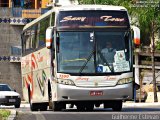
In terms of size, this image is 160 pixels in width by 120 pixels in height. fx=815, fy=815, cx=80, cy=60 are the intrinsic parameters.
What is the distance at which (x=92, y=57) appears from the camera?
89.6 feet

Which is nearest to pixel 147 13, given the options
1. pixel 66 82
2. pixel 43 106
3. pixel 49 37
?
pixel 43 106

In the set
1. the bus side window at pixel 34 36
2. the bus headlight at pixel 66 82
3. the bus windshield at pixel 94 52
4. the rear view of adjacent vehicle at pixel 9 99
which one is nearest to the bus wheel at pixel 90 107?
→ the bus headlight at pixel 66 82

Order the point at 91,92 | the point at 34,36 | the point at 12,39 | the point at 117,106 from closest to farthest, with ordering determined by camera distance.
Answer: the point at 91,92 → the point at 117,106 → the point at 34,36 → the point at 12,39

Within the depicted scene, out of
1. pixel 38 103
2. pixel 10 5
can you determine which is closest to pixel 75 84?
pixel 38 103

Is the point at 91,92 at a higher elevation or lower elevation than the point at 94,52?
lower

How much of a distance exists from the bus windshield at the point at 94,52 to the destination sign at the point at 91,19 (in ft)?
1.02

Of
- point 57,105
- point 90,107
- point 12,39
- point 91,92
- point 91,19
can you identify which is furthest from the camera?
point 12,39

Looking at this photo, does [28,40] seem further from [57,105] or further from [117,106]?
[117,106]

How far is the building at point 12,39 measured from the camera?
66.8 m

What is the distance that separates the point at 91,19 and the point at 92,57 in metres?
1.46

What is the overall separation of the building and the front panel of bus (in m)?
38.8

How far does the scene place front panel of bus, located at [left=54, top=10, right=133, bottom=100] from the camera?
2712cm

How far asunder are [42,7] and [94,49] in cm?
4532

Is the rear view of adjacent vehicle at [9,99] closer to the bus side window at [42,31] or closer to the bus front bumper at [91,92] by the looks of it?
the bus side window at [42,31]
